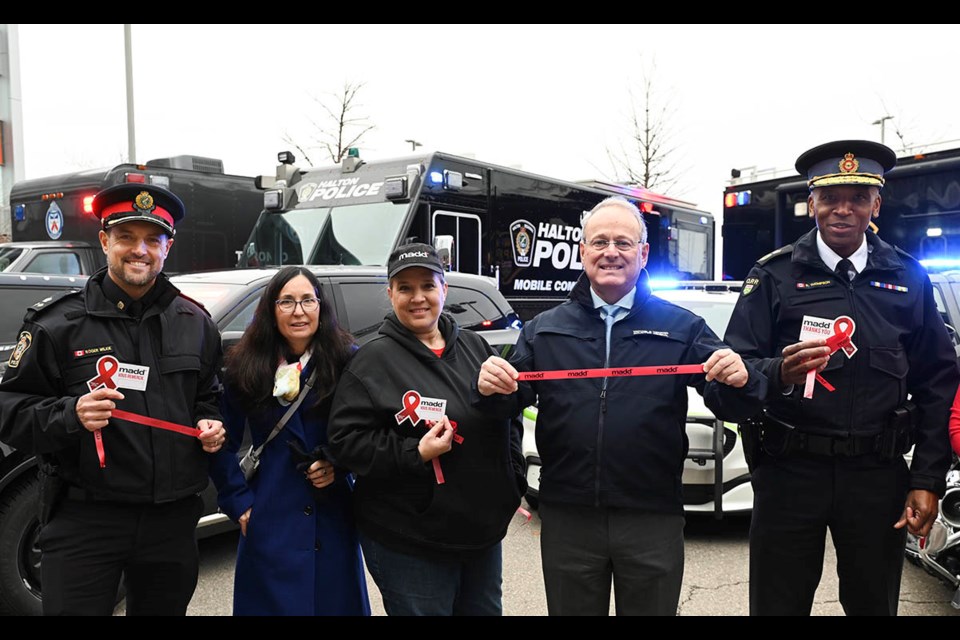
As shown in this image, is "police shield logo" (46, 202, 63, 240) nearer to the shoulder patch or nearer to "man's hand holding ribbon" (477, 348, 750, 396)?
the shoulder patch

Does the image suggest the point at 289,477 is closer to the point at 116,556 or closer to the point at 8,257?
the point at 116,556

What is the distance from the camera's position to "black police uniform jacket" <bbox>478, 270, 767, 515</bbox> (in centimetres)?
233

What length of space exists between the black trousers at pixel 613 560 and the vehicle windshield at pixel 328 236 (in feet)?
18.4

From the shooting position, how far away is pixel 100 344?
2492 millimetres

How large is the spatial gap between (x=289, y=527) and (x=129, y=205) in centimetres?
128

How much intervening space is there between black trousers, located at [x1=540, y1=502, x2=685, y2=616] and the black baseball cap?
3.02 ft

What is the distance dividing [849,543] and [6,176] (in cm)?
2575

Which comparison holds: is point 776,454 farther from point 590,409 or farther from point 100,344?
point 100,344

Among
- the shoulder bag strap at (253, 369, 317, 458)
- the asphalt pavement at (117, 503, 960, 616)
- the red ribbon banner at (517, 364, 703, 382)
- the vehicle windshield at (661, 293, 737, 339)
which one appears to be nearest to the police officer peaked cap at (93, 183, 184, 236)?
the shoulder bag strap at (253, 369, 317, 458)

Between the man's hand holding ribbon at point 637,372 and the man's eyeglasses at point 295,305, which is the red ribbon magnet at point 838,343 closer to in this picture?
the man's hand holding ribbon at point 637,372

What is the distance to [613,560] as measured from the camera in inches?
93.4

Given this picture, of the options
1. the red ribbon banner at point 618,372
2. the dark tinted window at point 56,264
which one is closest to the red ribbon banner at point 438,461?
the red ribbon banner at point 618,372

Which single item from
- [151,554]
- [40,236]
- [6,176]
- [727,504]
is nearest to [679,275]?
[727,504]

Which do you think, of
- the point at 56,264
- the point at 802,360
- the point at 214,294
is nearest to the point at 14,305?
the point at 214,294
